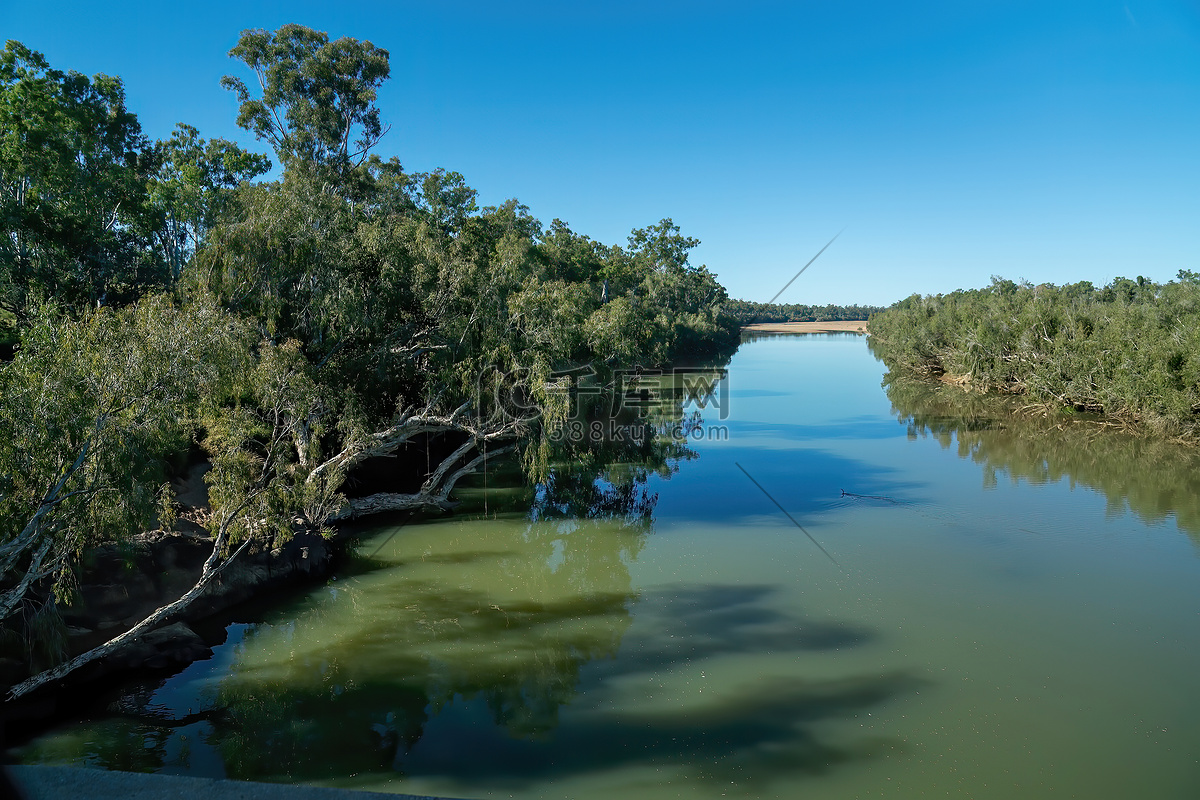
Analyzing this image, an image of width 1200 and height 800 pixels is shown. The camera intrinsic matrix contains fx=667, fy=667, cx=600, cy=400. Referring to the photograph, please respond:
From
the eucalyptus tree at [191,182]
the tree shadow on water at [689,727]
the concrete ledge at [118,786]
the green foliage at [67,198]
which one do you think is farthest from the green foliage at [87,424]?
the eucalyptus tree at [191,182]

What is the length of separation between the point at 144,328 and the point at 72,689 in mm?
5088

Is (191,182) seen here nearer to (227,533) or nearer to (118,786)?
(227,533)

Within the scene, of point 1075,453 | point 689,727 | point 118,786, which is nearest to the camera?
point 118,786

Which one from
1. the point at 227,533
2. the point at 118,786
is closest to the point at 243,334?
the point at 227,533

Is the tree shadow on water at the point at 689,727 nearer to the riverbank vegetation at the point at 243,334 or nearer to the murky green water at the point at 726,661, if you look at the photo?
the murky green water at the point at 726,661

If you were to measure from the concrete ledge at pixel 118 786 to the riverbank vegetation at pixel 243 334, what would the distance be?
15.6 ft

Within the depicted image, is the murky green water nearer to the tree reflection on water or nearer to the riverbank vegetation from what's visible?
the tree reflection on water

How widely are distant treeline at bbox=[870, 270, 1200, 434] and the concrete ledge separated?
3116 cm

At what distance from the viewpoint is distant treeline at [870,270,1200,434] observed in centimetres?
2547

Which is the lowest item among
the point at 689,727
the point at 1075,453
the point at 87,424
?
the point at 689,727

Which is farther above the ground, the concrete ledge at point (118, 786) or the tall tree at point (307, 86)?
the tall tree at point (307, 86)

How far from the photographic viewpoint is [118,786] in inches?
147

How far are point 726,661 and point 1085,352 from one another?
1174 inches

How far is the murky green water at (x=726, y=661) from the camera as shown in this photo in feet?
26.0
